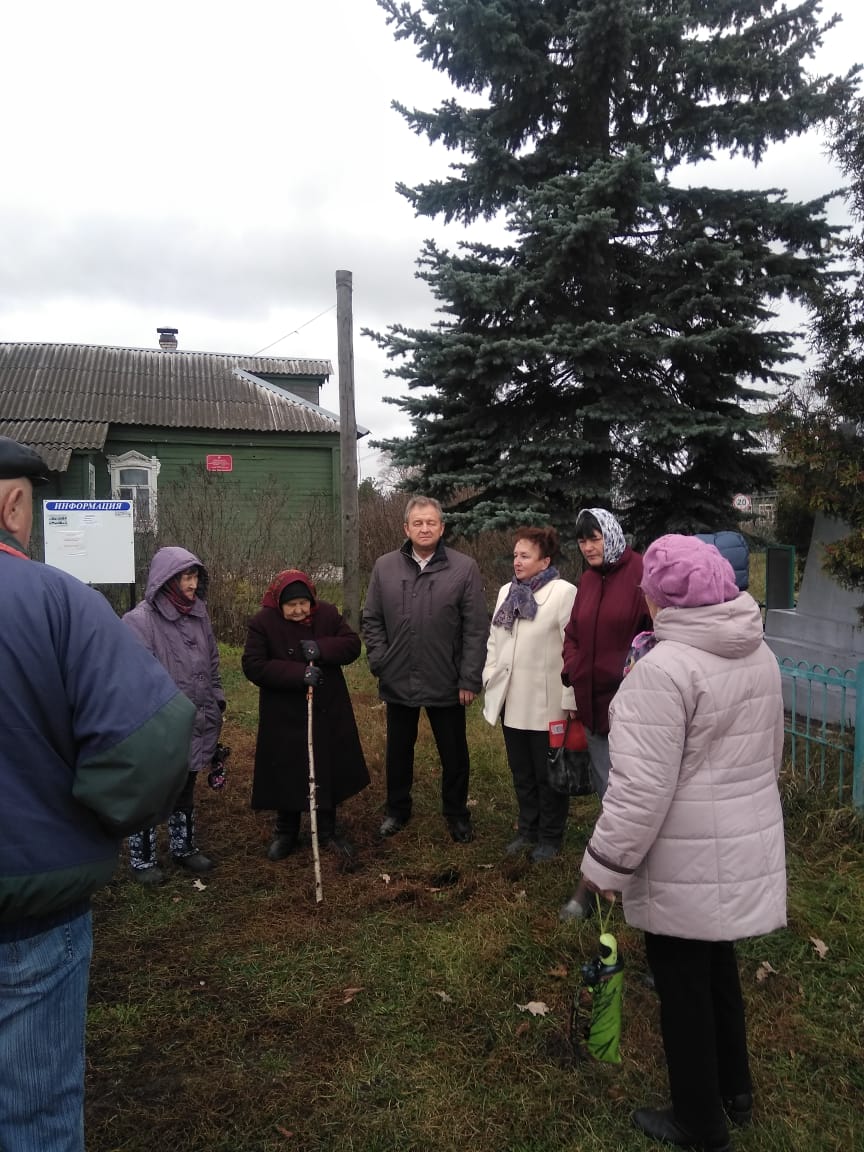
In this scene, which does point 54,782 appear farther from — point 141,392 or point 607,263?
point 141,392

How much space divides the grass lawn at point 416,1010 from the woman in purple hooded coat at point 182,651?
14 cm

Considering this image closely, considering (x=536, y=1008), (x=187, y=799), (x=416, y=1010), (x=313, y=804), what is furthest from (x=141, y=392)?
(x=536, y=1008)

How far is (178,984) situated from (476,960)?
1.29 metres

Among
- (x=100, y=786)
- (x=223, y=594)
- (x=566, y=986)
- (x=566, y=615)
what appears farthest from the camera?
(x=223, y=594)

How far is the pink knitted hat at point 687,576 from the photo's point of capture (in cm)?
225

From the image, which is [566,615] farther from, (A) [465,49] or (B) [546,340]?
(A) [465,49]

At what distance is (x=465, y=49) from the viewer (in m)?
7.22

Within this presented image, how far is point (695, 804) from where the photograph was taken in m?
2.23

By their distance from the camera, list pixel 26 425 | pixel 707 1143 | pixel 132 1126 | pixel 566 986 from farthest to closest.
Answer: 1. pixel 26 425
2. pixel 566 986
3. pixel 132 1126
4. pixel 707 1143

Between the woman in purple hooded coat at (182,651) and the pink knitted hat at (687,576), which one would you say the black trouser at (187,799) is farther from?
the pink knitted hat at (687,576)

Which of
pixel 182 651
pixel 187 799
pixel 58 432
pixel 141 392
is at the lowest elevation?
pixel 187 799

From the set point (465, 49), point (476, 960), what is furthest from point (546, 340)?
point (476, 960)

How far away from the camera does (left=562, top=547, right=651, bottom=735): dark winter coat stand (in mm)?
3764

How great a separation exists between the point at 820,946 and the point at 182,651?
11.2 feet
